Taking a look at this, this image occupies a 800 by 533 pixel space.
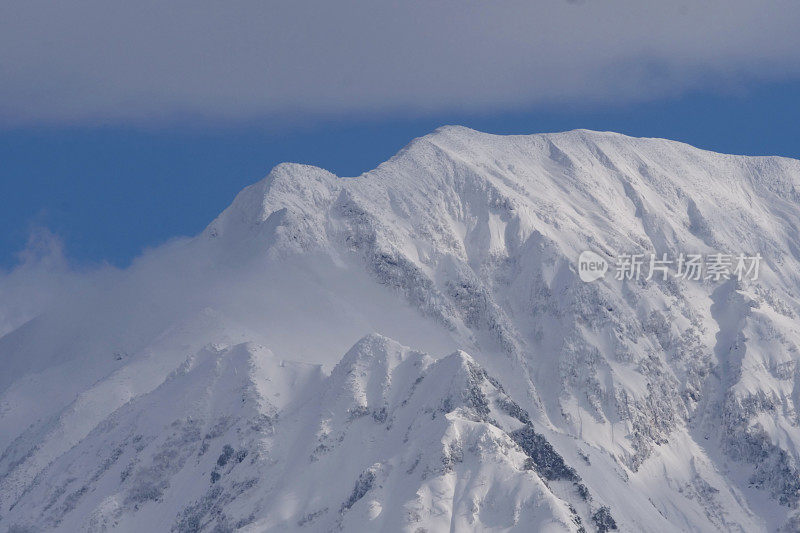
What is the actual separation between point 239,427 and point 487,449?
39.6 m

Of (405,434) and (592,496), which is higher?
(405,434)

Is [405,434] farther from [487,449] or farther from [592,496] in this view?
[592,496]

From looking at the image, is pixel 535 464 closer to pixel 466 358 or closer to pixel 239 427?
pixel 466 358

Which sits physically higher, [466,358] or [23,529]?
[466,358]

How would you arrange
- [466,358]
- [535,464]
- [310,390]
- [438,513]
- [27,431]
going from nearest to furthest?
[438,513]
[535,464]
[466,358]
[310,390]
[27,431]

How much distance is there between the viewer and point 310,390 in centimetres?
16612

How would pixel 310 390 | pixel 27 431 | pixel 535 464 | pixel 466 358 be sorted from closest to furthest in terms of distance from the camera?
pixel 535 464
pixel 466 358
pixel 310 390
pixel 27 431

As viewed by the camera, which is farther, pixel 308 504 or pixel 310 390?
pixel 310 390

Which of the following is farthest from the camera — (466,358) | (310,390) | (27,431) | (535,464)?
(27,431)

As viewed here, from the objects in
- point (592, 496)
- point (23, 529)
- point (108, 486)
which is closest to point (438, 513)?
point (592, 496)

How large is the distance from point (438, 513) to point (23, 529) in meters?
62.2

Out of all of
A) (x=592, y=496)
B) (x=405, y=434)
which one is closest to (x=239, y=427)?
(x=405, y=434)

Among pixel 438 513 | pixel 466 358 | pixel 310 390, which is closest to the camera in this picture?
pixel 438 513

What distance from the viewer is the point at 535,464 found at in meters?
140
